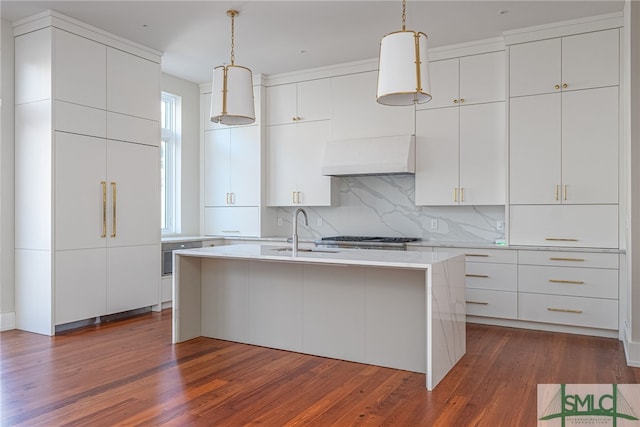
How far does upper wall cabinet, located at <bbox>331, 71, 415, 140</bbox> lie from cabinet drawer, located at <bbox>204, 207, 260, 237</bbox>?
144 centimetres

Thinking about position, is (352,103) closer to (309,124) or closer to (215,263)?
(309,124)

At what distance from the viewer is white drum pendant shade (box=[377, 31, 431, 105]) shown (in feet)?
9.37

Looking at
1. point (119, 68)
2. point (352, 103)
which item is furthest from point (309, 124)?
point (119, 68)

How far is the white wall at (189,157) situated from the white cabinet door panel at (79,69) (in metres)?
1.54

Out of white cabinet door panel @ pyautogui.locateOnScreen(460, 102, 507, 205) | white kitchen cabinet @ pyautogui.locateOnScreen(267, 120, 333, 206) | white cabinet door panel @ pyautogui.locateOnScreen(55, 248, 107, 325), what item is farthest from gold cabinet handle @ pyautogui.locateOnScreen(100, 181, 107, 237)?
white cabinet door panel @ pyautogui.locateOnScreen(460, 102, 507, 205)

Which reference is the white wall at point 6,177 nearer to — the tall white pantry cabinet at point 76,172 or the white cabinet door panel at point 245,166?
the tall white pantry cabinet at point 76,172

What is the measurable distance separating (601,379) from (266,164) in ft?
14.0

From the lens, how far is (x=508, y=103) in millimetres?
4648

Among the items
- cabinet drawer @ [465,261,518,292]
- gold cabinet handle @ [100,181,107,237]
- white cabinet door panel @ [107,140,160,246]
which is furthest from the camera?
white cabinet door panel @ [107,140,160,246]

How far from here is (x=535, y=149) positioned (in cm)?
454

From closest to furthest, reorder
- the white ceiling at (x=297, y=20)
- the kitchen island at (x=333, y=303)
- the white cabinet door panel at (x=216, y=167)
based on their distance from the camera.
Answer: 1. the kitchen island at (x=333, y=303)
2. the white ceiling at (x=297, y=20)
3. the white cabinet door panel at (x=216, y=167)
